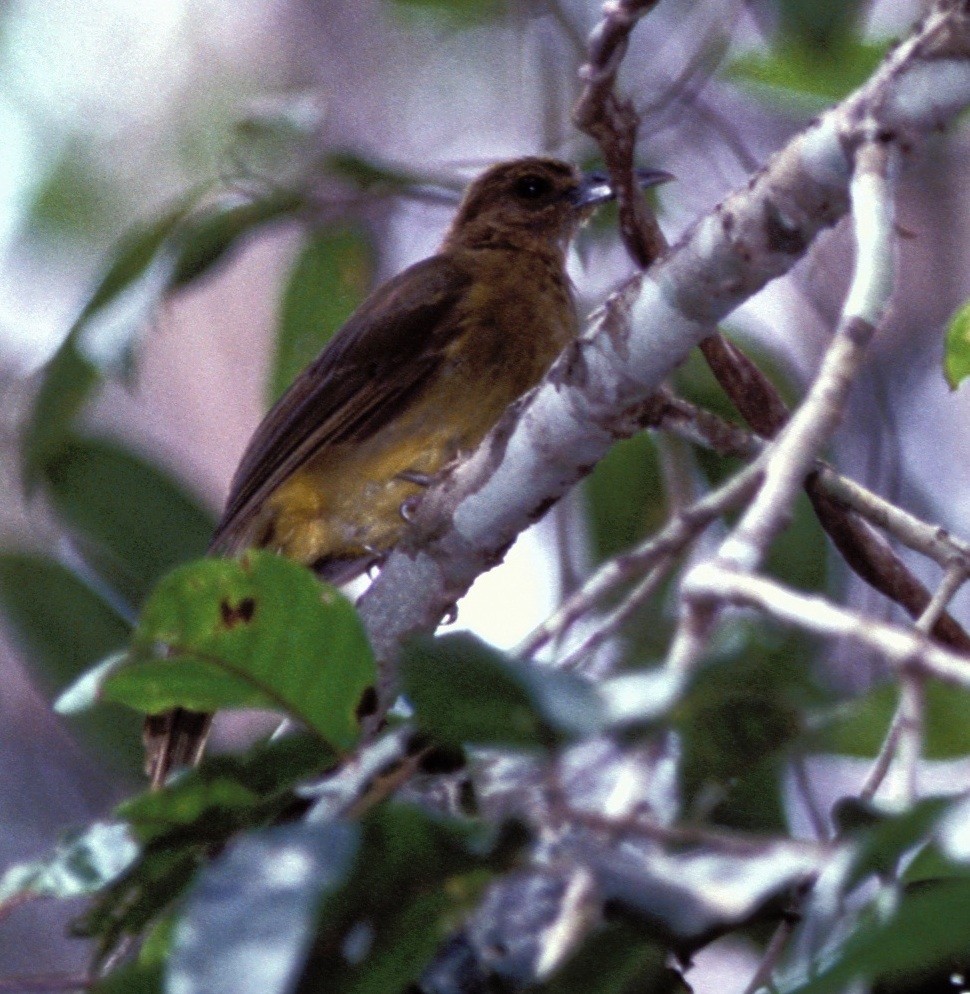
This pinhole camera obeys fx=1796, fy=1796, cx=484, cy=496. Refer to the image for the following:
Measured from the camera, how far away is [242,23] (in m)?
8.34

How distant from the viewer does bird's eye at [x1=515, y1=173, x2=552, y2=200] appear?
5.12 m

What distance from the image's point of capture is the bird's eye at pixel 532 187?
16.8 ft

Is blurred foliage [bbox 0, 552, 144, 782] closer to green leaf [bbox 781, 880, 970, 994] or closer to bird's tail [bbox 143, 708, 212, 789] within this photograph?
bird's tail [bbox 143, 708, 212, 789]

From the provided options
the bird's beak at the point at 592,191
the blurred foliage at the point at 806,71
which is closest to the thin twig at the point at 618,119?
the blurred foliage at the point at 806,71

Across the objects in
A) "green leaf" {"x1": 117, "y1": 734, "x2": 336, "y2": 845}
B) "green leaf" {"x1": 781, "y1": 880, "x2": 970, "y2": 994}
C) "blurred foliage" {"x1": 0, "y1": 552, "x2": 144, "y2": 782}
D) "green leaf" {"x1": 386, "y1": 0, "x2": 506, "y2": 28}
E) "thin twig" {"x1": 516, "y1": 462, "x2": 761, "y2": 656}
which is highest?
"green leaf" {"x1": 386, "y1": 0, "x2": 506, "y2": 28}

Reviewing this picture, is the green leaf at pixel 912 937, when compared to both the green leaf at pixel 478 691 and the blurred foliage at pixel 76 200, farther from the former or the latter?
the blurred foliage at pixel 76 200

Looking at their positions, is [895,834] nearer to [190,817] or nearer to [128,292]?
[190,817]

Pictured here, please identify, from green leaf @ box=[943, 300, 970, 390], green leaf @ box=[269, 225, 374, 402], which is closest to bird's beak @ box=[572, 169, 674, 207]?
green leaf @ box=[269, 225, 374, 402]

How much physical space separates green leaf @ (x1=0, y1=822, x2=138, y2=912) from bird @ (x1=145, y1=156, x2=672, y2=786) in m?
2.21

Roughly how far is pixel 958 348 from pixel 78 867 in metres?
1.49

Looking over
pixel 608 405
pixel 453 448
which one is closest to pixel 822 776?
pixel 453 448

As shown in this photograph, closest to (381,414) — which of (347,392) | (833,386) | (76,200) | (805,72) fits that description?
(347,392)

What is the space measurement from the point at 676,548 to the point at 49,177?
19.4 ft

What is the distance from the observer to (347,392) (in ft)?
14.3
